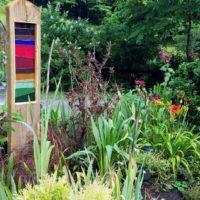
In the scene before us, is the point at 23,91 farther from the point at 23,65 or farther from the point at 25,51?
the point at 25,51

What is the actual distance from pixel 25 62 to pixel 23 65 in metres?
0.03

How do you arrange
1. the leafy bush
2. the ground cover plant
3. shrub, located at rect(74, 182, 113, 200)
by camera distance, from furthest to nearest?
the leafy bush, the ground cover plant, shrub, located at rect(74, 182, 113, 200)

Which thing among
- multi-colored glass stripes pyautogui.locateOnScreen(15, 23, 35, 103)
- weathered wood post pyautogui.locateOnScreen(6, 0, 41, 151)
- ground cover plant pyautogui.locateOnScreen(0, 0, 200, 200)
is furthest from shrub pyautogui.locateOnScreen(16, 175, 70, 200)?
multi-colored glass stripes pyautogui.locateOnScreen(15, 23, 35, 103)

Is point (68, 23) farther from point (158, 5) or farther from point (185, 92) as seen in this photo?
point (185, 92)

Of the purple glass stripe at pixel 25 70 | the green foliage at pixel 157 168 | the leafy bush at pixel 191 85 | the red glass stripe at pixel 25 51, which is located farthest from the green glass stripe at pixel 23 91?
the leafy bush at pixel 191 85

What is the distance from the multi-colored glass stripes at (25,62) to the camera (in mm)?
3150

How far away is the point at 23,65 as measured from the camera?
3.21 m

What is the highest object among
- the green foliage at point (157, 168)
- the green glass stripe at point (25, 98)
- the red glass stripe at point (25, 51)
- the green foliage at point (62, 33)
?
the green foliage at point (62, 33)

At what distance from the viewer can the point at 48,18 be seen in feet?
34.7

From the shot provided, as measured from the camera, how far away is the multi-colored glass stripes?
315 centimetres

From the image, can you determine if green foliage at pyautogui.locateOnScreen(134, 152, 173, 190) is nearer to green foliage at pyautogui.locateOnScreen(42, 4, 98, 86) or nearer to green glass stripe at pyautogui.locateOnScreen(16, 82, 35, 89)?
green glass stripe at pyautogui.locateOnScreen(16, 82, 35, 89)

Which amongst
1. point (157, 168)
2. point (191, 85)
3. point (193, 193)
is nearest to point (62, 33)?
point (191, 85)

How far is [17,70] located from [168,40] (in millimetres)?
6654

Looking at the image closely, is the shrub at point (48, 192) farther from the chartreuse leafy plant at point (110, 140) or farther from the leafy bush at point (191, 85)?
the leafy bush at point (191, 85)
